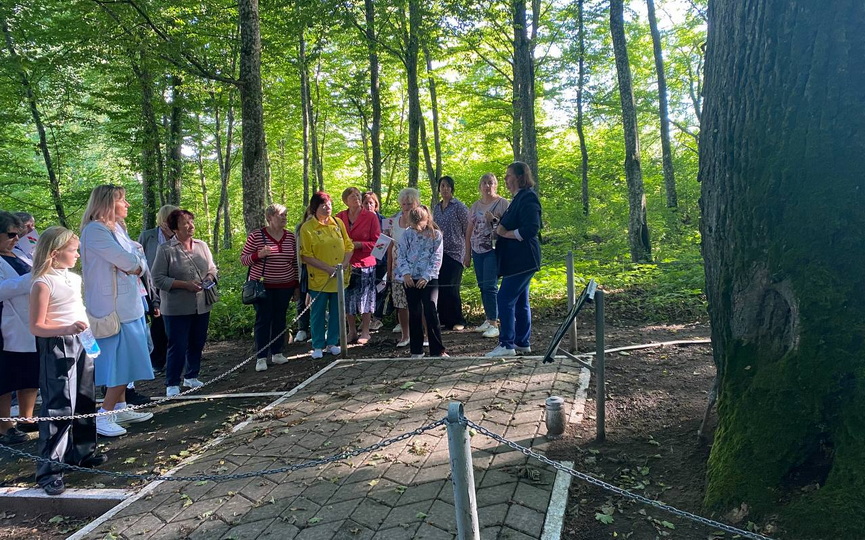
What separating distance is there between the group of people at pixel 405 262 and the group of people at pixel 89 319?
0.97m

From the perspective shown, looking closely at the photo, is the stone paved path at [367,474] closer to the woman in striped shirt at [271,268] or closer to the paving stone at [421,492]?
the paving stone at [421,492]

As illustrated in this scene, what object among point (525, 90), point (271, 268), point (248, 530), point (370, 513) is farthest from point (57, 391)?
point (525, 90)

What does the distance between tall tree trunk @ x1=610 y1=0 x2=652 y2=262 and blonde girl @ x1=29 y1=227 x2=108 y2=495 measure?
10965mm

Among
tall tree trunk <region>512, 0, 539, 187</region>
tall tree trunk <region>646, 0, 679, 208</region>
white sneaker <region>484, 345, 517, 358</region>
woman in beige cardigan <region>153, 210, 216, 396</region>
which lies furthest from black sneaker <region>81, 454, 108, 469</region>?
tall tree trunk <region>646, 0, 679, 208</region>

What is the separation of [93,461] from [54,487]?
1.72ft

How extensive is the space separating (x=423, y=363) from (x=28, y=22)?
42.2 ft

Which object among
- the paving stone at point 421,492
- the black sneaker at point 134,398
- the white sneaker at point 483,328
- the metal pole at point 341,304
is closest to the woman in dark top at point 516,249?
the white sneaker at point 483,328

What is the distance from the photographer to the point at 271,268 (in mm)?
6895

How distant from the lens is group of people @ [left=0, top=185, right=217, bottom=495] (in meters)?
4.05

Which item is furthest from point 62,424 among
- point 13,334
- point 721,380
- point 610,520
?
point 721,380

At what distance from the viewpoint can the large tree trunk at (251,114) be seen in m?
8.52

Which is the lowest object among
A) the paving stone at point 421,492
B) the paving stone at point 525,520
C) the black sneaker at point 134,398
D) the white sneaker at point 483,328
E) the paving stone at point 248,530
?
the paving stone at point 248,530

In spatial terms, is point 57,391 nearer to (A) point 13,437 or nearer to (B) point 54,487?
(B) point 54,487

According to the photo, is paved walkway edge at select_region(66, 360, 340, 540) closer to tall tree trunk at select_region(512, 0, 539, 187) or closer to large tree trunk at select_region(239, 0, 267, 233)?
large tree trunk at select_region(239, 0, 267, 233)
